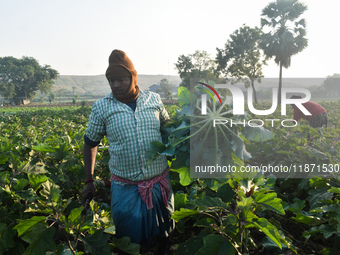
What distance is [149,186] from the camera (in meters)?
2.14

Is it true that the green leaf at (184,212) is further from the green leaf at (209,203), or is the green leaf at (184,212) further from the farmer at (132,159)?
the farmer at (132,159)

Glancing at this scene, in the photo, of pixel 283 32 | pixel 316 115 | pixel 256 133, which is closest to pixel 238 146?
pixel 256 133

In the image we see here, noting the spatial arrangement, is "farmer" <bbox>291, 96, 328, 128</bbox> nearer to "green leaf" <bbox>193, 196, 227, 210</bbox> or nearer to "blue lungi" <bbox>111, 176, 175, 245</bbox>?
"blue lungi" <bbox>111, 176, 175, 245</bbox>

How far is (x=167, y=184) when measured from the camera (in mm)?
2285

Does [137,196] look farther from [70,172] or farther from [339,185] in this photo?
[339,185]

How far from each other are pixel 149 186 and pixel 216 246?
726 millimetres

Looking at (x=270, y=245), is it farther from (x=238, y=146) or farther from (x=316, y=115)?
(x=316, y=115)

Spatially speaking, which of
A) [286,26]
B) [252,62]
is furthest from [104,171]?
[252,62]

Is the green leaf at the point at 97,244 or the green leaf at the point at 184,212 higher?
the green leaf at the point at 184,212

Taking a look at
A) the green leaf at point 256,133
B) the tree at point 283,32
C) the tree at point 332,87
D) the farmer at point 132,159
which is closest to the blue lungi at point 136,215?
the farmer at point 132,159

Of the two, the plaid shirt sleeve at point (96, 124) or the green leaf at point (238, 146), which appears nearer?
the green leaf at point (238, 146)

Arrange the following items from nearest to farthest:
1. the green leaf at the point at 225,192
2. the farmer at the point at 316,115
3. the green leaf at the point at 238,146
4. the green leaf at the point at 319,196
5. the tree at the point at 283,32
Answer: the green leaf at the point at 238,146 → the green leaf at the point at 225,192 → the green leaf at the point at 319,196 → the farmer at the point at 316,115 → the tree at the point at 283,32

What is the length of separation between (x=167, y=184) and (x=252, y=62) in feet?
151

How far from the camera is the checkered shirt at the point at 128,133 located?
212 centimetres
